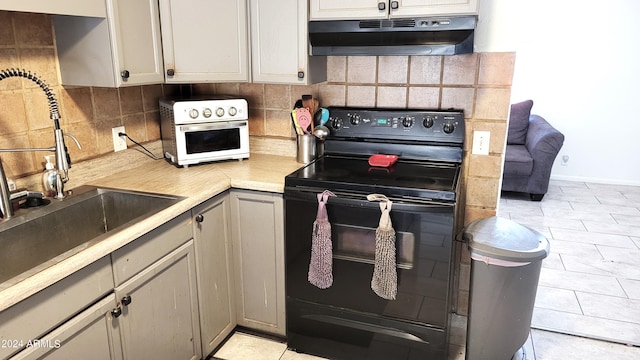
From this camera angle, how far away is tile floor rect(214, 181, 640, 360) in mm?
2404

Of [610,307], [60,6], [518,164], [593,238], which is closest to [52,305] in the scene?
[60,6]

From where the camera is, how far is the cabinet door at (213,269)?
207 centimetres

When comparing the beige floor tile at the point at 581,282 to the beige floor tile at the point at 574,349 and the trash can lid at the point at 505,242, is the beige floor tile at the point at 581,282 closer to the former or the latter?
the beige floor tile at the point at 574,349

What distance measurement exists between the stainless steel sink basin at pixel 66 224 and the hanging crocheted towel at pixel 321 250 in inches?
23.9

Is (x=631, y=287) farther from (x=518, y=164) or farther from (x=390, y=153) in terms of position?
(x=390, y=153)

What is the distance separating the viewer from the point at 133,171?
235 cm

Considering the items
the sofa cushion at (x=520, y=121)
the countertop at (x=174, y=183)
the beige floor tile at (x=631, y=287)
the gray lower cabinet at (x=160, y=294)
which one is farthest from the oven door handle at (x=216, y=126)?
the sofa cushion at (x=520, y=121)

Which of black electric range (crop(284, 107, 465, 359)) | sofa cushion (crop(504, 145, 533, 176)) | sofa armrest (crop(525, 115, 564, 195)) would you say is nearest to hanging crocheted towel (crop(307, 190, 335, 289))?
black electric range (crop(284, 107, 465, 359))

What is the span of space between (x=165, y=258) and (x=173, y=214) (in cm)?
18

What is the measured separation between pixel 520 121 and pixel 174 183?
13.8 ft

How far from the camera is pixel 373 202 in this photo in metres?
1.94

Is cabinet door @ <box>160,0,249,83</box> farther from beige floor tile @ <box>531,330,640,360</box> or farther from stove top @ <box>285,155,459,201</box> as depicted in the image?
beige floor tile @ <box>531,330,640,360</box>

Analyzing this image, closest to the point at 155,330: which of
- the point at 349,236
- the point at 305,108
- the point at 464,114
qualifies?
the point at 349,236

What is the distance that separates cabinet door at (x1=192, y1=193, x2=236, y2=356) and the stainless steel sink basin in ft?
0.72
